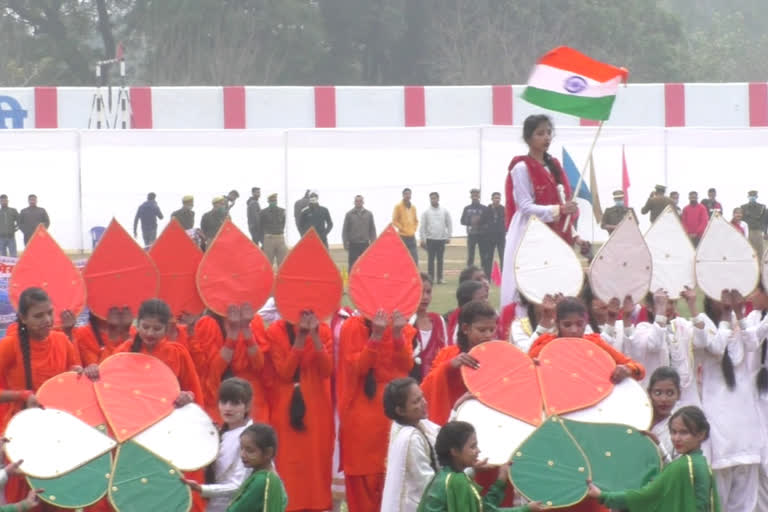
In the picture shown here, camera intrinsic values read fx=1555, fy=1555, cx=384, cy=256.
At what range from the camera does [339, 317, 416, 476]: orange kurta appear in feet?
24.3

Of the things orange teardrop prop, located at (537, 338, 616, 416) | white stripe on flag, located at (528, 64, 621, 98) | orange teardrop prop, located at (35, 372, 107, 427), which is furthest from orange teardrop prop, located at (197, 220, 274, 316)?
white stripe on flag, located at (528, 64, 621, 98)

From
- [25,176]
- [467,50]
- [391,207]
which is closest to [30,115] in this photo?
[25,176]

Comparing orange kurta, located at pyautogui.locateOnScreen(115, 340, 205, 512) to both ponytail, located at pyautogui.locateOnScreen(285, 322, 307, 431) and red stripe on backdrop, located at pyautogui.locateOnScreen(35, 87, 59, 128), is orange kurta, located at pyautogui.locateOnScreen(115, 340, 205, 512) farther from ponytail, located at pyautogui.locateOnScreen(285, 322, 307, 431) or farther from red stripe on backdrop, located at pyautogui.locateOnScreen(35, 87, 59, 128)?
red stripe on backdrop, located at pyautogui.locateOnScreen(35, 87, 59, 128)

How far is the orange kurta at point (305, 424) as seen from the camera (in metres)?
7.47

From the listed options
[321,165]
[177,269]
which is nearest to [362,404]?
[177,269]

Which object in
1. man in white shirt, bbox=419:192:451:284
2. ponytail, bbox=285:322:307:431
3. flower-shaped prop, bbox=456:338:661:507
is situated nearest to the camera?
flower-shaped prop, bbox=456:338:661:507

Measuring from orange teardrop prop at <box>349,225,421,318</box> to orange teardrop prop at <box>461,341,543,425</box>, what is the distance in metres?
0.75

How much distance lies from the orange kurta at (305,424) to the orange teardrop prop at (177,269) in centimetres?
42

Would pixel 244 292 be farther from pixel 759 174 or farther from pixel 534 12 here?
pixel 534 12

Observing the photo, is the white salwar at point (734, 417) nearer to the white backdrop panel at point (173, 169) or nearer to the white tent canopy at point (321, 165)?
the white tent canopy at point (321, 165)

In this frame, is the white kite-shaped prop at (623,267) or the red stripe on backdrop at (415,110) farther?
the red stripe on backdrop at (415,110)

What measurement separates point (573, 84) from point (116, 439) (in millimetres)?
3532

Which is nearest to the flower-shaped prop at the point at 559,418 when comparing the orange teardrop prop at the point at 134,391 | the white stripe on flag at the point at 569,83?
the orange teardrop prop at the point at 134,391

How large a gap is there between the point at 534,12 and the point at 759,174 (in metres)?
19.8
